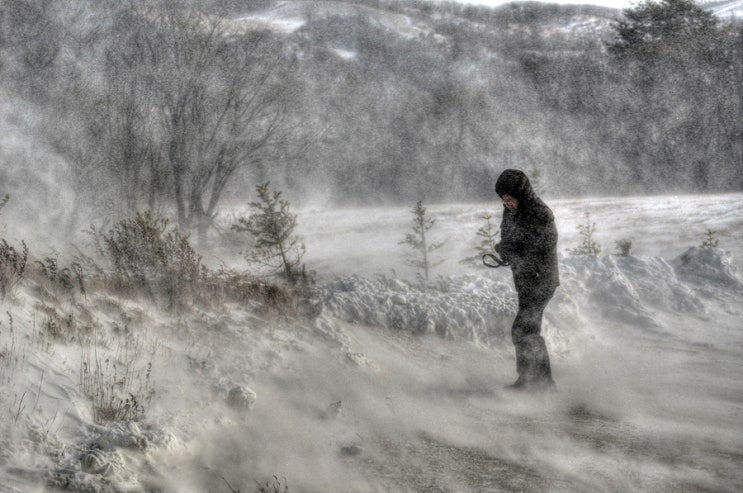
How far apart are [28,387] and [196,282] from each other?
9.10 ft

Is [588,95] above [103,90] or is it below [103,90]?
above

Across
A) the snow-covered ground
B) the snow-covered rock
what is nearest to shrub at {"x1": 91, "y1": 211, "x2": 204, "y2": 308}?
the snow-covered ground

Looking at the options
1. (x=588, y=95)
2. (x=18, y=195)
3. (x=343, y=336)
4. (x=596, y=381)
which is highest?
(x=588, y=95)

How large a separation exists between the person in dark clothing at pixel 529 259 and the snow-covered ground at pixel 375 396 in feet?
0.94

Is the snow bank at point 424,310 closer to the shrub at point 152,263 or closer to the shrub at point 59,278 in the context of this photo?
the shrub at point 152,263

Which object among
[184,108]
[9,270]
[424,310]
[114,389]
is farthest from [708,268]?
[184,108]

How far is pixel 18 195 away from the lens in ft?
50.1

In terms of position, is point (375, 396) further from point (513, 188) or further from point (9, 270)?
point (9, 270)

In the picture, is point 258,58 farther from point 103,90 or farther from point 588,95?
point 588,95

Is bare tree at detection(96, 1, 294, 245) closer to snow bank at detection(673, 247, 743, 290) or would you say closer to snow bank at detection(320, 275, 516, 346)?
snow bank at detection(320, 275, 516, 346)

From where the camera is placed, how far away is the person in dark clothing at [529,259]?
524cm

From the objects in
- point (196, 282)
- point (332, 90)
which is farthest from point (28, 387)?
point (332, 90)

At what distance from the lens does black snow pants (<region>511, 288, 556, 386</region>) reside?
17.7 ft

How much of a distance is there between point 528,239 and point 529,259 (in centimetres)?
17
